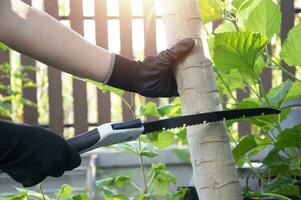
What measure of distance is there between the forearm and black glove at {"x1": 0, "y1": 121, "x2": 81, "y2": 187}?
229mm

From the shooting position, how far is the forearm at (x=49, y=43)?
1.36 metres

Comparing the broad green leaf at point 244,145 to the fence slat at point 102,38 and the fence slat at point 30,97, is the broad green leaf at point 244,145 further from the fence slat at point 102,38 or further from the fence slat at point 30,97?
the fence slat at point 30,97

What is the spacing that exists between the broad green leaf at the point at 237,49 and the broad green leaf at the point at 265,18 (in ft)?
0.42

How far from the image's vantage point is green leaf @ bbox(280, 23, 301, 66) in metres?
1.50

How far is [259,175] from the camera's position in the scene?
1.79 m

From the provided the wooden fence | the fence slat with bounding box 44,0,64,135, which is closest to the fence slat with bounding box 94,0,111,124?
the wooden fence

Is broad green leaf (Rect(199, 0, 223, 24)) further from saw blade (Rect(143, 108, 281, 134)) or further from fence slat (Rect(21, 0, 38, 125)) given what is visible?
fence slat (Rect(21, 0, 38, 125))

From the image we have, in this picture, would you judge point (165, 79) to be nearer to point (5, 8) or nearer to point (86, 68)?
point (86, 68)

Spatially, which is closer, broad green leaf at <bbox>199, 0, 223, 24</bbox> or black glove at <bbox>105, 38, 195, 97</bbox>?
black glove at <bbox>105, 38, 195, 97</bbox>

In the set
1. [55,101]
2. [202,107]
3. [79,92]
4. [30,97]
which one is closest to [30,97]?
[30,97]

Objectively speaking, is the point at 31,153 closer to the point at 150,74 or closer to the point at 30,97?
the point at 150,74

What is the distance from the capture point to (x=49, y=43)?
137cm

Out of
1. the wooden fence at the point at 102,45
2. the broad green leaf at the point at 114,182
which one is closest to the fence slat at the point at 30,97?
the wooden fence at the point at 102,45

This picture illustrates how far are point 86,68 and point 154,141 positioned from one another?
1.25ft
